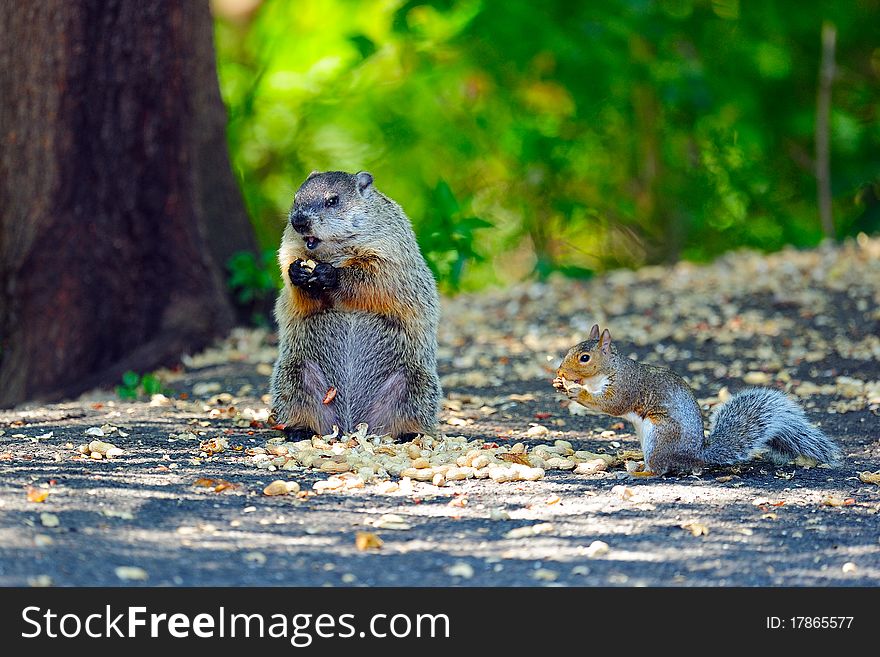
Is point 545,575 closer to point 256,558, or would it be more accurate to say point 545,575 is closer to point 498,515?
point 498,515

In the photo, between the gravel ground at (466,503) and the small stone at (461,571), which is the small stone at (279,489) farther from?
the small stone at (461,571)

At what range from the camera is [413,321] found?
5914 millimetres

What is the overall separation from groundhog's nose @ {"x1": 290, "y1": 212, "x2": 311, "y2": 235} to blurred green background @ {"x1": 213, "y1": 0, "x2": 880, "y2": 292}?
7.10 m

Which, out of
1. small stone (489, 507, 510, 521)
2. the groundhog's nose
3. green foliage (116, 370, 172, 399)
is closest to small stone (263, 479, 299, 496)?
small stone (489, 507, 510, 521)

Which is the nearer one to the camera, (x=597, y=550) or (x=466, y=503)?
(x=597, y=550)

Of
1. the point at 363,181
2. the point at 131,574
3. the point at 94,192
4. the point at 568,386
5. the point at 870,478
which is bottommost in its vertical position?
the point at 131,574

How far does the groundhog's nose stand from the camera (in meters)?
5.62

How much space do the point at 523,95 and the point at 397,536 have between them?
1096cm

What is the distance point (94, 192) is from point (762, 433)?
15.6ft

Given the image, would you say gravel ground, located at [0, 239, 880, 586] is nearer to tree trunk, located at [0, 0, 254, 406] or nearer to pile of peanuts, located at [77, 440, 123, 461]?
Answer: pile of peanuts, located at [77, 440, 123, 461]

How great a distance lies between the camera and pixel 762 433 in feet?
17.0

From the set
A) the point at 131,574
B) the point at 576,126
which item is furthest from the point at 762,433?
the point at 576,126

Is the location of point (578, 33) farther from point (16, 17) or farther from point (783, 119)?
point (16, 17)

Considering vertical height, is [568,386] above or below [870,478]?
above
